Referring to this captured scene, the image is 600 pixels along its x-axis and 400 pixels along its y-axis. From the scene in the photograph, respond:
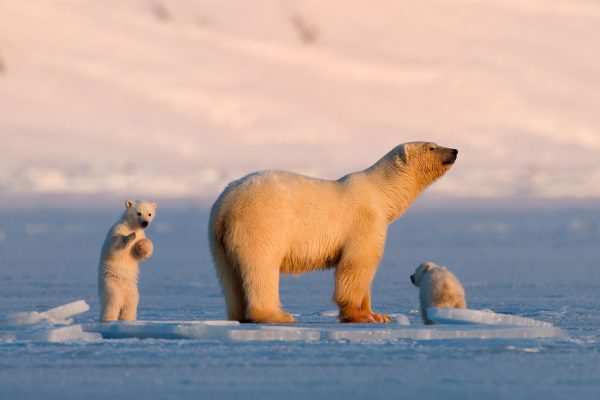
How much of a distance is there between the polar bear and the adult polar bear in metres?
0.53

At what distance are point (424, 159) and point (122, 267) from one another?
264 cm

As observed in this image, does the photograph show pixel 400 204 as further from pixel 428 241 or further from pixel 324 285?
pixel 428 241

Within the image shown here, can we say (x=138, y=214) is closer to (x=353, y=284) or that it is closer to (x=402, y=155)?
(x=353, y=284)

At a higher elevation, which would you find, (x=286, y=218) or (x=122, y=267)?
(x=286, y=218)

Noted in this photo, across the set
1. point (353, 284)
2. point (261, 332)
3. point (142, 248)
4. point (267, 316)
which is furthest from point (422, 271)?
point (261, 332)

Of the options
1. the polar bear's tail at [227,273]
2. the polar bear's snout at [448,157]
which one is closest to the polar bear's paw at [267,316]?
the polar bear's tail at [227,273]

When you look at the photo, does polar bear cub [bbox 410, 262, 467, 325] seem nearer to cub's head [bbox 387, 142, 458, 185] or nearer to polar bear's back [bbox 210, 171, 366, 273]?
polar bear's back [bbox 210, 171, 366, 273]

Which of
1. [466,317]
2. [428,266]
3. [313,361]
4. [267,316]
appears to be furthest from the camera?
[428,266]

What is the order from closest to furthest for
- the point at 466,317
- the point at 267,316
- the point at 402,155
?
the point at 466,317
the point at 267,316
the point at 402,155

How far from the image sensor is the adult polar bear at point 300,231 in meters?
8.03

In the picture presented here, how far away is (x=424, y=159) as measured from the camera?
362 inches

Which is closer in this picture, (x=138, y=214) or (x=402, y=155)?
(x=138, y=214)

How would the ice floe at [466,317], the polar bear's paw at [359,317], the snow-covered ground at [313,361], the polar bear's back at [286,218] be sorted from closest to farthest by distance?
the snow-covered ground at [313,361] < the ice floe at [466,317] < the polar bear's back at [286,218] < the polar bear's paw at [359,317]

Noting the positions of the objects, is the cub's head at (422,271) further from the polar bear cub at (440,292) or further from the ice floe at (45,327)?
the ice floe at (45,327)
